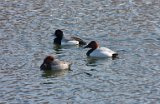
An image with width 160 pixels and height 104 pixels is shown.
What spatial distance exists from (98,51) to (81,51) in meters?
1.38

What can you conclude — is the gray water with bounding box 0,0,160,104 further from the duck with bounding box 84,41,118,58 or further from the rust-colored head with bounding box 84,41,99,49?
the rust-colored head with bounding box 84,41,99,49

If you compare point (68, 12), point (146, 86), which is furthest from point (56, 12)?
point (146, 86)

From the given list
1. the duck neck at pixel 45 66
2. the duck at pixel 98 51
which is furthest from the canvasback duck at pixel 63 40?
the duck neck at pixel 45 66

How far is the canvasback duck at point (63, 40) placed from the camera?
27.7 metres

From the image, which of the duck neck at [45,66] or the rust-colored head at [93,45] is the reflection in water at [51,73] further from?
the rust-colored head at [93,45]

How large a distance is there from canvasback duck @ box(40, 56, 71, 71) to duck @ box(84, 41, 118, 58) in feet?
6.98

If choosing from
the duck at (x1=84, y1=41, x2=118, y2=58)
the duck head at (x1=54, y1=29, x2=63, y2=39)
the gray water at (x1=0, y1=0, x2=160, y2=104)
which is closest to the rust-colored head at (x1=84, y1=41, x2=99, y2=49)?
the duck at (x1=84, y1=41, x2=118, y2=58)

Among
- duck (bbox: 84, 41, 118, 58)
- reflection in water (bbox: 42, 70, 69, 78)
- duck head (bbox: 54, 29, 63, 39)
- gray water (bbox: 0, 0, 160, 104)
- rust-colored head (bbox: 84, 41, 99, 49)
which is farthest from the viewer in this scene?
duck head (bbox: 54, 29, 63, 39)

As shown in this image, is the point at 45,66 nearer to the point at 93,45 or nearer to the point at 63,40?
the point at 93,45

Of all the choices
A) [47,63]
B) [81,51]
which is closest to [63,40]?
[81,51]

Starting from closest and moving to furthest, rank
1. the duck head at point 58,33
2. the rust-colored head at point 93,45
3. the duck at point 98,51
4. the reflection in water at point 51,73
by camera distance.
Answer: the reflection in water at point 51,73 → the duck at point 98,51 → the rust-colored head at point 93,45 → the duck head at point 58,33

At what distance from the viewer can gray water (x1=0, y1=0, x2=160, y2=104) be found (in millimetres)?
20750

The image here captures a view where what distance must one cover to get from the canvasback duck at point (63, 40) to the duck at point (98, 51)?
0.64 metres

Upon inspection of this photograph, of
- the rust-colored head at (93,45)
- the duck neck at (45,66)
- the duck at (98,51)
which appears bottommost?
the duck neck at (45,66)
